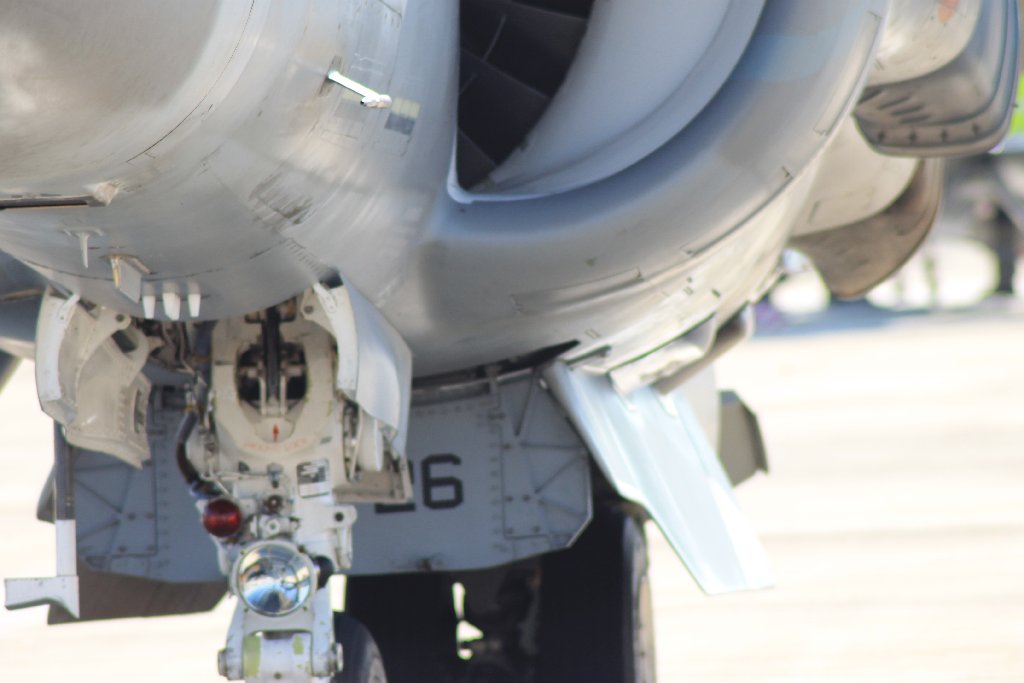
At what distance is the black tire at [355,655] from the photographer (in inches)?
165

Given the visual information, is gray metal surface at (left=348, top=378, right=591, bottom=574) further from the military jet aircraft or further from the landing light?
the landing light

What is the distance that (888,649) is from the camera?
699 centimetres

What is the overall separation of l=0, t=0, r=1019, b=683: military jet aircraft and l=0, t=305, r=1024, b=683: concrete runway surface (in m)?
1.73

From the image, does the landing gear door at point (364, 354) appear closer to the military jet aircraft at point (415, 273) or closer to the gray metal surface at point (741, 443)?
the military jet aircraft at point (415, 273)

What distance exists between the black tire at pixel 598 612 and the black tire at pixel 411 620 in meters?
0.40

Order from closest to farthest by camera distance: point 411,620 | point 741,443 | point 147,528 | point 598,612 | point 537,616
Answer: point 147,528
point 598,612
point 537,616
point 411,620
point 741,443

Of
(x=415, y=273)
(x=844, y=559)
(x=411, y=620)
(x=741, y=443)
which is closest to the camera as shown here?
(x=415, y=273)

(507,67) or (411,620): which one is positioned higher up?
(507,67)

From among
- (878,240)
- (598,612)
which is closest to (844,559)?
(878,240)

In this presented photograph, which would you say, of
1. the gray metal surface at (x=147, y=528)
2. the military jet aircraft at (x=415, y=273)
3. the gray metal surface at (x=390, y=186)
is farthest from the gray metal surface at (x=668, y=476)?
the gray metal surface at (x=147, y=528)

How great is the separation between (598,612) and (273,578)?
59.7 inches

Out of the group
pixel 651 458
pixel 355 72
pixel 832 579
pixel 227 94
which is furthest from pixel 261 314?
pixel 832 579

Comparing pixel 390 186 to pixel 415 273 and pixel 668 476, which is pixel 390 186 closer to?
pixel 415 273

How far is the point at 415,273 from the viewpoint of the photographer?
3842mm
